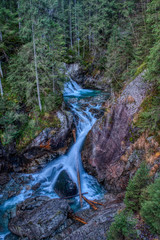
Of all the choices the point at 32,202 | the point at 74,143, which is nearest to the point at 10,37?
the point at 74,143

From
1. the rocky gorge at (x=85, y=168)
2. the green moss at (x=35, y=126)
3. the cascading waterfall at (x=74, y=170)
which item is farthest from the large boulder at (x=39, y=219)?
the green moss at (x=35, y=126)

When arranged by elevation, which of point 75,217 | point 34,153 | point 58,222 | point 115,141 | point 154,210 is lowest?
point 75,217

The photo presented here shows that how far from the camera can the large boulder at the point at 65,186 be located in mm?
11211

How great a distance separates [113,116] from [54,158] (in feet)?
24.3

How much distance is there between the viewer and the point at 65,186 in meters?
11.7

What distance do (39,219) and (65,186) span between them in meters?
3.74

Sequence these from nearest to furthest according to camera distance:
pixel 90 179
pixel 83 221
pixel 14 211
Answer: pixel 83 221 < pixel 14 211 < pixel 90 179

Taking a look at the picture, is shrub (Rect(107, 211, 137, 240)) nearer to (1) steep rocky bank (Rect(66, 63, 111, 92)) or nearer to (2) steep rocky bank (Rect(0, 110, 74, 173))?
(2) steep rocky bank (Rect(0, 110, 74, 173))

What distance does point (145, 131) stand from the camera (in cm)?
880

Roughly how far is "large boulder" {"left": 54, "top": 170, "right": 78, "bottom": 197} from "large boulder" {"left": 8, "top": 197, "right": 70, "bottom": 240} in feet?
6.17

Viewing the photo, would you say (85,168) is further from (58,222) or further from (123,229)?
(123,229)

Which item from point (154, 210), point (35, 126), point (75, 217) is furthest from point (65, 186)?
point (154, 210)

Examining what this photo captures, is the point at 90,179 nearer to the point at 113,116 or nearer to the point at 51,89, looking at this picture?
the point at 113,116

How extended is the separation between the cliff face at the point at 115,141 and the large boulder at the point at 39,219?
13.1 ft
